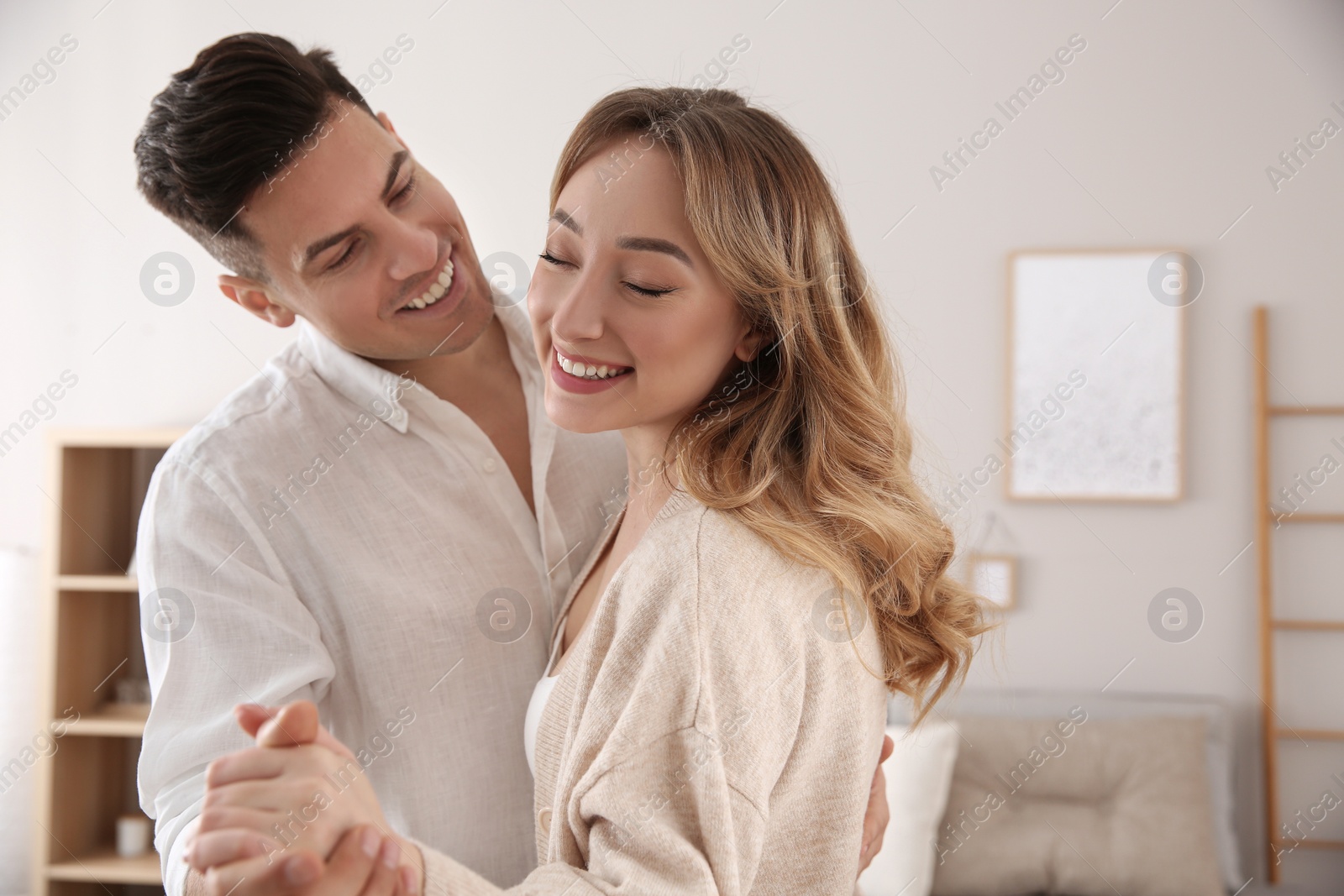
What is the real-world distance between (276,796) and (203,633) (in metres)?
0.50

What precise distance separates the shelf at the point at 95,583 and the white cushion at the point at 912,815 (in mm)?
2437

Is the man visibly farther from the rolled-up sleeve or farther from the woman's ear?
the woman's ear

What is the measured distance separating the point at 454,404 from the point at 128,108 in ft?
10.2

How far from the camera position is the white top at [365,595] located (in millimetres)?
1218

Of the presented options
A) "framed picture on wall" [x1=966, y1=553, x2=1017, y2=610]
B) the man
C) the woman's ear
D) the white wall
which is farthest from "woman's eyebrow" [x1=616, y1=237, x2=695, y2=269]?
"framed picture on wall" [x1=966, y1=553, x2=1017, y2=610]

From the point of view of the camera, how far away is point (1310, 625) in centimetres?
322

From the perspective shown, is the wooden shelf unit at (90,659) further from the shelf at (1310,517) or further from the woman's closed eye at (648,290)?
the shelf at (1310,517)

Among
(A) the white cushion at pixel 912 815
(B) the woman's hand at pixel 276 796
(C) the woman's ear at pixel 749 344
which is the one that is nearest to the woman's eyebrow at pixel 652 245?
(C) the woman's ear at pixel 749 344

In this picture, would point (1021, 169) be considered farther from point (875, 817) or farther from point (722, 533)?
point (722, 533)

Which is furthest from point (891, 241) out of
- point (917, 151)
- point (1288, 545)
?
point (1288, 545)

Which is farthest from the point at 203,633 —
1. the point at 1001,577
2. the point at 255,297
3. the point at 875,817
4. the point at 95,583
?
the point at 1001,577

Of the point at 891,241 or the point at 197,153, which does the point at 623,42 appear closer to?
the point at 891,241

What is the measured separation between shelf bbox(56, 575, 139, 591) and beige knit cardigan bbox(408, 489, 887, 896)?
2.84 metres

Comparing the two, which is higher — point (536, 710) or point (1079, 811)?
point (536, 710)
